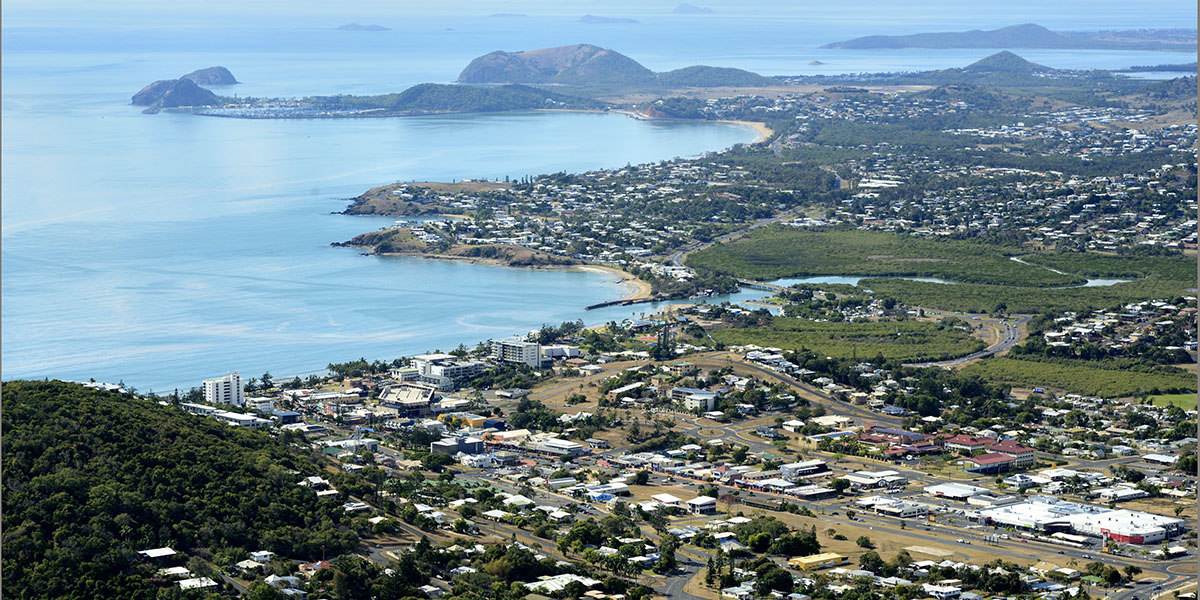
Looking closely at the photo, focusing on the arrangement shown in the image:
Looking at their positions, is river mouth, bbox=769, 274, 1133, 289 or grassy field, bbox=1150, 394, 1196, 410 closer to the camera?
grassy field, bbox=1150, 394, 1196, 410

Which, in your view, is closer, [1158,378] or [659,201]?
[1158,378]

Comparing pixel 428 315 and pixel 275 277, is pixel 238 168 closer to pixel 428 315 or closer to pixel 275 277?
pixel 275 277

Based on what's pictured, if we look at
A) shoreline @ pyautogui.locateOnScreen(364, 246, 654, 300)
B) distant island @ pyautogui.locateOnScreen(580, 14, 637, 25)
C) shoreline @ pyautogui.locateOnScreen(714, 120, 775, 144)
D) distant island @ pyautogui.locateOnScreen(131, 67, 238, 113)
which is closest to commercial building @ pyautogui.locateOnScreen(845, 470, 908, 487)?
shoreline @ pyautogui.locateOnScreen(364, 246, 654, 300)

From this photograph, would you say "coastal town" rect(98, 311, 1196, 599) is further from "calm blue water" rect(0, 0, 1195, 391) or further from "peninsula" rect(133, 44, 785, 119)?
"peninsula" rect(133, 44, 785, 119)

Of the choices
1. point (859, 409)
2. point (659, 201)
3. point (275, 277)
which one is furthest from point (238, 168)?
point (859, 409)

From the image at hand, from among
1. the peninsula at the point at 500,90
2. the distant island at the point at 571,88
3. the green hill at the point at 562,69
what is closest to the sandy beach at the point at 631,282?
the distant island at the point at 571,88

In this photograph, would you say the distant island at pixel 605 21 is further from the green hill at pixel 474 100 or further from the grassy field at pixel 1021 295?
the grassy field at pixel 1021 295
